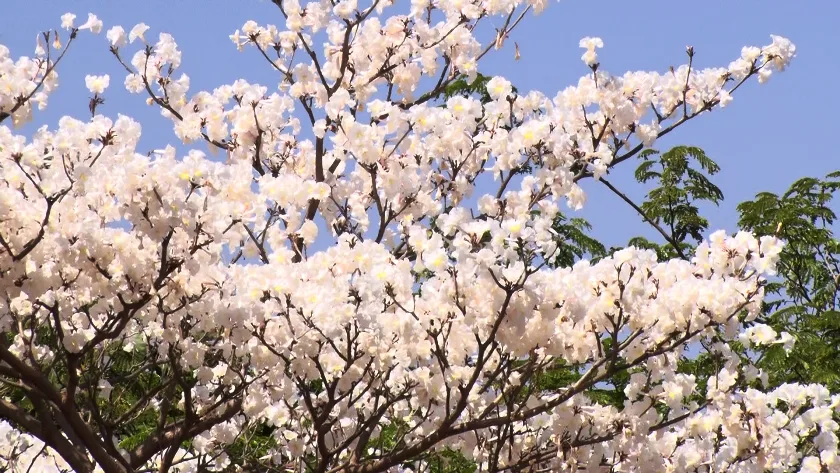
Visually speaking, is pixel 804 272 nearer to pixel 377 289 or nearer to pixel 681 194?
pixel 681 194

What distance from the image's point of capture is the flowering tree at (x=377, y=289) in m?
4.54

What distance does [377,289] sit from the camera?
4648 millimetres

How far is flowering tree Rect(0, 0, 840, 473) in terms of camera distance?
4535 mm

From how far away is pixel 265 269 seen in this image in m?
5.00

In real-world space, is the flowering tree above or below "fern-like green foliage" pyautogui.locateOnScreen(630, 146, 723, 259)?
below

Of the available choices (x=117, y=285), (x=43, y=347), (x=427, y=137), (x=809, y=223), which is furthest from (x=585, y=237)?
(x=117, y=285)

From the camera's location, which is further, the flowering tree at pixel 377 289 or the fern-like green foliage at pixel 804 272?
the fern-like green foliage at pixel 804 272

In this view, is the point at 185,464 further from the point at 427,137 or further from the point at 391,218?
the point at 427,137

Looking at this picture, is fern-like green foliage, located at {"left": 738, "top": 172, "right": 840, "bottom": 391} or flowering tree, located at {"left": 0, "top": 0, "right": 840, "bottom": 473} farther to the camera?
fern-like green foliage, located at {"left": 738, "top": 172, "right": 840, "bottom": 391}

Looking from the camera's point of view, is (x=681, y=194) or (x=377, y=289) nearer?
(x=377, y=289)

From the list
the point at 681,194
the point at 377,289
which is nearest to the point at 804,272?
the point at 681,194

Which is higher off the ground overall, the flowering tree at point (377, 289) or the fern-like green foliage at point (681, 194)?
the fern-like green foliage at point (681, 194)

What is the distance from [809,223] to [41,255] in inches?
465

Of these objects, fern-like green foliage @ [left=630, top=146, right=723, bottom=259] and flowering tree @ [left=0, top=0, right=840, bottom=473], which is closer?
flowering tree @ [left=0, top=0, right=840, bottom=473]
